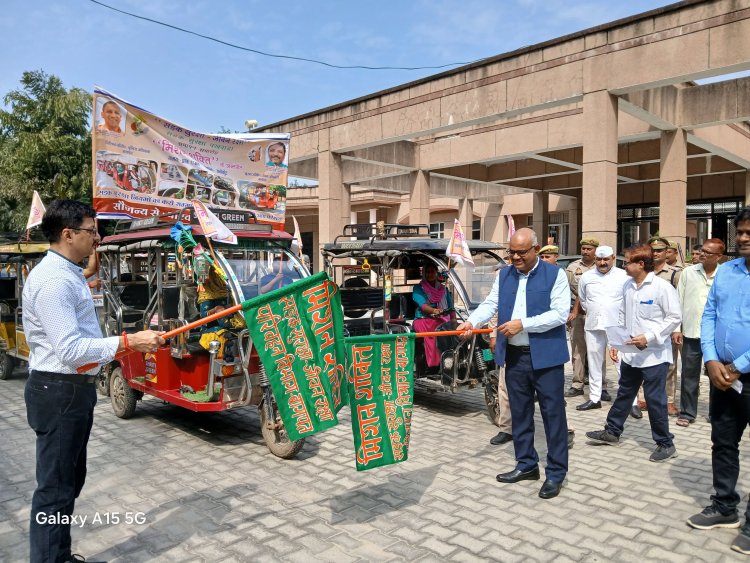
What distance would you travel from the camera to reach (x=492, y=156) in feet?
58.8

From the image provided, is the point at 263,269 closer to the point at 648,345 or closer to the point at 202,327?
the point at 202,327

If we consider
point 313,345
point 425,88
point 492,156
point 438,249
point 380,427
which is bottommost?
point 380,427

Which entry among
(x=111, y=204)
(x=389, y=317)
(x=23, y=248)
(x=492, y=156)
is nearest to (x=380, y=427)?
(x=389, y=317)

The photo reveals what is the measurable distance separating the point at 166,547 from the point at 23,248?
24.2 feet

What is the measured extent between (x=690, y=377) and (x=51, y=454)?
658 cm

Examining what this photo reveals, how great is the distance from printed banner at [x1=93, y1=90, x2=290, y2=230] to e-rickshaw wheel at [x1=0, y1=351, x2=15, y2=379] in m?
4.62

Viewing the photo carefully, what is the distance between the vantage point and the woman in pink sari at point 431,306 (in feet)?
24.0

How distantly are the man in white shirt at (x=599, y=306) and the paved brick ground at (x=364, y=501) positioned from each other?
858 millimetres

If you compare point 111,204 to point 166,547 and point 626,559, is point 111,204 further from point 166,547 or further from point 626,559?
point 626,559

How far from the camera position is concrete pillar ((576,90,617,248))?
11.3 metres

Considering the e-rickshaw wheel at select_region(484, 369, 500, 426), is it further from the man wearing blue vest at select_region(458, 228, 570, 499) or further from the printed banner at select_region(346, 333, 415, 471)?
the printed banner at select_region(346, 333, 415, 471)

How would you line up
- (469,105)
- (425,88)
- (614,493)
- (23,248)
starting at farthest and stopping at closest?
(425,88)
(469,105)
(23,248)
(614,493)

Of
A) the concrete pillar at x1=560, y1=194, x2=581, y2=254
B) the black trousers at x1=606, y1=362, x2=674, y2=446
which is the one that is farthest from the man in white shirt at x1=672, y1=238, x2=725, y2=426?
the concrete pillar at x1=560, y1=194, x2=581, y2=254

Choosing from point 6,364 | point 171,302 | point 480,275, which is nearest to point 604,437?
point 480,275
